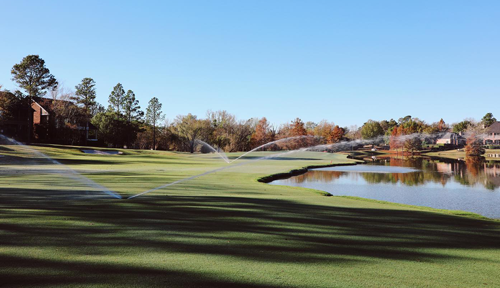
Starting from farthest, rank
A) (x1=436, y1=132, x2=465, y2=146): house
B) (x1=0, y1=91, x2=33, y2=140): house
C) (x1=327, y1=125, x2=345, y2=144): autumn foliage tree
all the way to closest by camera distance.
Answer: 1. (x1=436, y1=132, x2=465, y2=146): house
2. (x1=327, y1=125, x2=345, y2=144): autumn foliage tree
3. (x1=0, y1=91, x2=33, y2=140): house

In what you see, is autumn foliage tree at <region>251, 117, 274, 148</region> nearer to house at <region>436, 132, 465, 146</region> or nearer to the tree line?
the tree line

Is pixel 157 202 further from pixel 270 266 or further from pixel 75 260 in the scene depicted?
pixel 270 266

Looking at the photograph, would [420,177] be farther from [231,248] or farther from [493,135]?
[493,135]

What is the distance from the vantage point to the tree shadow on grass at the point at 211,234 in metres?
4.99

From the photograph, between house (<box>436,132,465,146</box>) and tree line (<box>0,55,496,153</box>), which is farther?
house (<box>436,132,465,146</box>)

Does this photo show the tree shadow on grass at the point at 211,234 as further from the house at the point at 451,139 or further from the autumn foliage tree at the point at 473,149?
the house at the point at 451,139

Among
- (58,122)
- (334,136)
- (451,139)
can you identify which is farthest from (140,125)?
(451,139)

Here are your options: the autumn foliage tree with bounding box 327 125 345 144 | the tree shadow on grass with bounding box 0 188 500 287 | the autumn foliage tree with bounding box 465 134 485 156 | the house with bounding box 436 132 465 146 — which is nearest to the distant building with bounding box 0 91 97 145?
the tree shadow on grass with bounding box 0 188 500 287

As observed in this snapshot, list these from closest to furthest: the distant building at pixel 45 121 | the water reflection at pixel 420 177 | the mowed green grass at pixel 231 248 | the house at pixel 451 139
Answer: the mowed green grass at pixel 231 248 → the water reflection at pixel 420 177 → the distant building at pixel 45 121 → the house at pixel 451 139

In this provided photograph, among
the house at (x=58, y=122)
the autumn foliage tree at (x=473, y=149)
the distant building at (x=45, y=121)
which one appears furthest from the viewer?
the autumn foliage tree at (x=473, y=149)

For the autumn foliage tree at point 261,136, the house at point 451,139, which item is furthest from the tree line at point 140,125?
the house at point 451,139

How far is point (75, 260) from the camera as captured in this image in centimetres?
511

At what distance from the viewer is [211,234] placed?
271 inches

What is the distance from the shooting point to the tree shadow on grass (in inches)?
197
